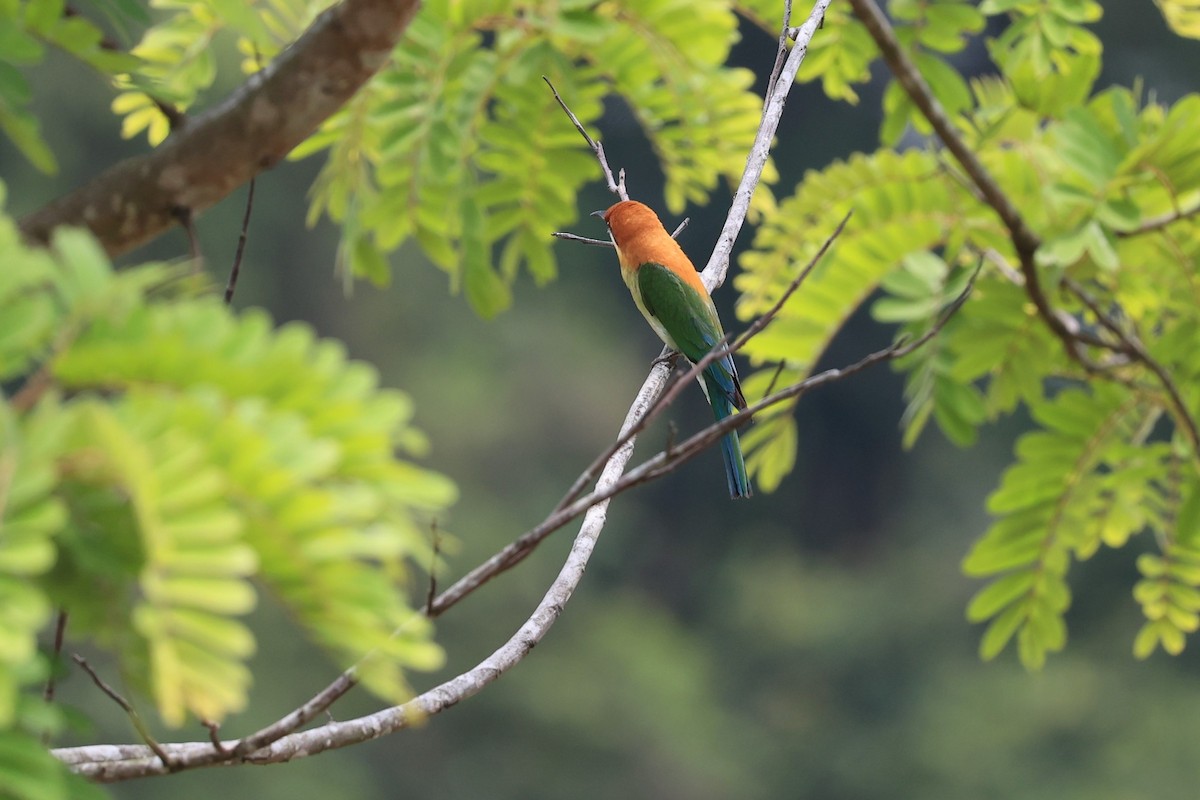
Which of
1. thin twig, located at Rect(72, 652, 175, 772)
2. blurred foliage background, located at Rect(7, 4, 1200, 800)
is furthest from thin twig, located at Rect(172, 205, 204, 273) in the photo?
blurred foliage background, located at Rect(7, 4, 1200, 800)

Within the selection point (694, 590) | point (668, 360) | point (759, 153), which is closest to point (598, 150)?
point (759, 153)

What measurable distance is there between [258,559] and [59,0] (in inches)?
25.6

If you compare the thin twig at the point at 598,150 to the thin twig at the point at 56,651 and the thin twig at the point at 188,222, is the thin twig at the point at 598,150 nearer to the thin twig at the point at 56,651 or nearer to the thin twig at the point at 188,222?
the thin twig at the point at 188,222

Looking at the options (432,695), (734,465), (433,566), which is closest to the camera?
(433,566)

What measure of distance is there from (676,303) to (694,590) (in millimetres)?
11861

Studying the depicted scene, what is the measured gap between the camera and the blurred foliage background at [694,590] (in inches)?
450

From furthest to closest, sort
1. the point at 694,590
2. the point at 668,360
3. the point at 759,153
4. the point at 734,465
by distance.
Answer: the point at 694,590
the point at 734,465
the point at 668,360
the point at 759,153

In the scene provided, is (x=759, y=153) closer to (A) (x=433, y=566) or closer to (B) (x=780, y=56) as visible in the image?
(B) (x=780, y=56)

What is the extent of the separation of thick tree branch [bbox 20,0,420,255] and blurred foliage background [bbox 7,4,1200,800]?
974 centimetres

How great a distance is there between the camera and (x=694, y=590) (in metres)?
14.1

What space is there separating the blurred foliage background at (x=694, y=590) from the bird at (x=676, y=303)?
8516mm

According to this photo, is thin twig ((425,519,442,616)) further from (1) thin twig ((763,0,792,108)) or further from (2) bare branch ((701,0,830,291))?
(1) thin twig ((763,0,792,108))

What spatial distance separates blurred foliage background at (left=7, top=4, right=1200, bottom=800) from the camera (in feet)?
37.5

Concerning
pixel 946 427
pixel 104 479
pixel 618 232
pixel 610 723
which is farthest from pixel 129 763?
pixel 610 723
